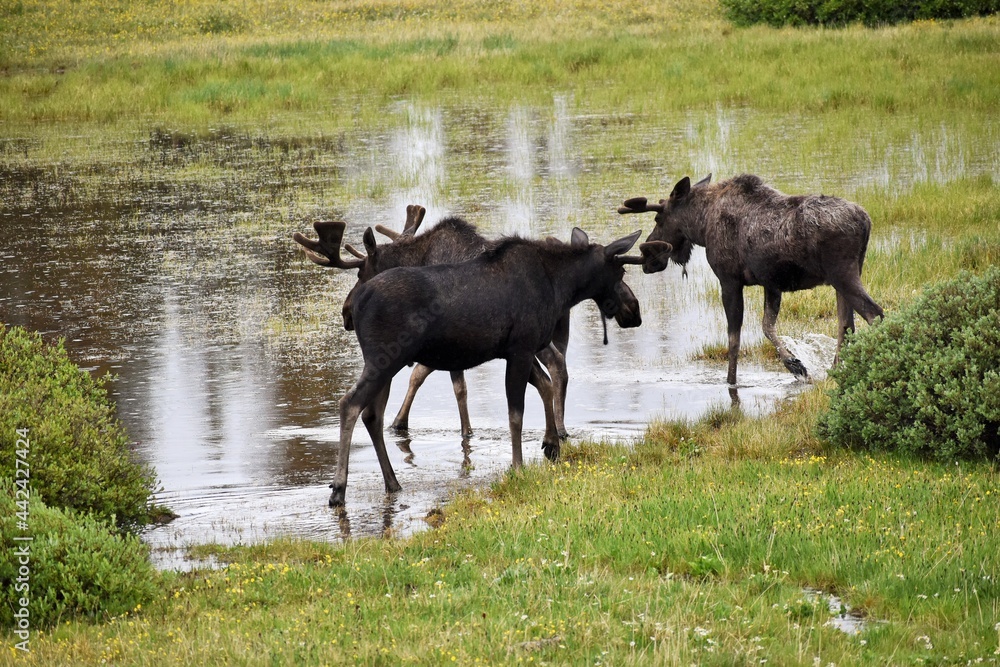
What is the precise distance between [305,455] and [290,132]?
2031cm

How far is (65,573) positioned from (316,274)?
36.1 ft

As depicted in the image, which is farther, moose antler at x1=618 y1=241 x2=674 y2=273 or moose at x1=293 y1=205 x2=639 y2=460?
moose at x1=293 y1=205 x2=639 y2=460

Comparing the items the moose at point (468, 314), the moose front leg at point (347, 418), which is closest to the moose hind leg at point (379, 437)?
the moose at point (468, 314)

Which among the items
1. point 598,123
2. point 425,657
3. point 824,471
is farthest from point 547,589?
point 598,123

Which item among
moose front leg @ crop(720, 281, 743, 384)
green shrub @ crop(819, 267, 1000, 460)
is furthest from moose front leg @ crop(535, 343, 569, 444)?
green shrub @ crop(819, 267, 1000, 460)

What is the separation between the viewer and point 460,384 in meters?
10.7

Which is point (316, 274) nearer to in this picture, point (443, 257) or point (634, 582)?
point (443, 257)

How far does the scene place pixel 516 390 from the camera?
31.2 feet

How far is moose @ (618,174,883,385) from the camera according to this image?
11008 millimetres

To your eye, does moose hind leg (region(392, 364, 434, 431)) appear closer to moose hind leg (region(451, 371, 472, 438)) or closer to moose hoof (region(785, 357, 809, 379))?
moose hind leg (region(451, 371, 472, 438))

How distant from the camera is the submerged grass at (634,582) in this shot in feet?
18.8

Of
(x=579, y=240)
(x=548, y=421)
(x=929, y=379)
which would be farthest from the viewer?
(x=579, y=240)

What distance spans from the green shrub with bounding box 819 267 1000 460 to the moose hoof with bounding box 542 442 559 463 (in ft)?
6.56

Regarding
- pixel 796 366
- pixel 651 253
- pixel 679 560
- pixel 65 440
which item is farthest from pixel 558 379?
pixel 65 440
